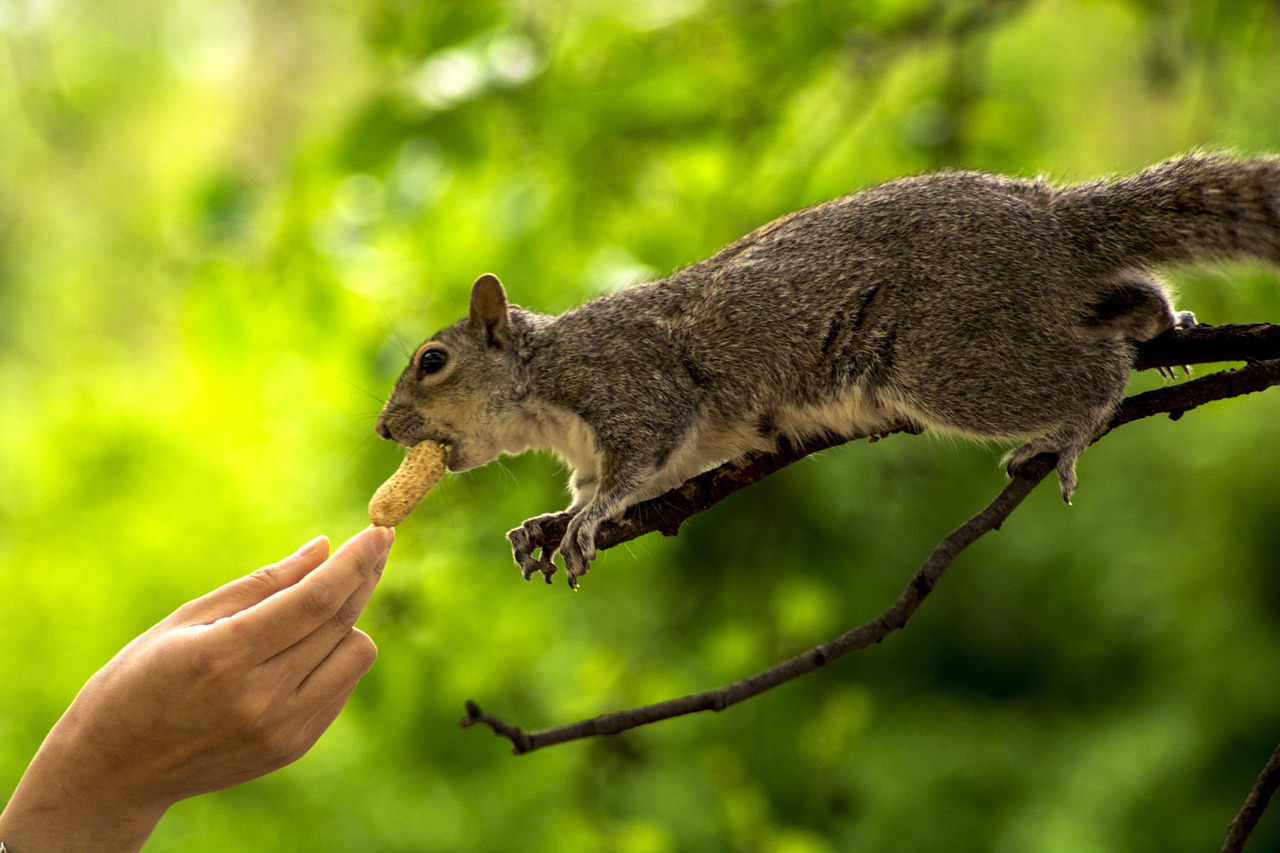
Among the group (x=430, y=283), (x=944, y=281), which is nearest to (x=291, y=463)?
(x=430, y=283)

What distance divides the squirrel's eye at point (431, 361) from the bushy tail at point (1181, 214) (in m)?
0.98

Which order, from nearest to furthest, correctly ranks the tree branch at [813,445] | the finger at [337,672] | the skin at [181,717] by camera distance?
1. the tree branch at [813,445]
2. the skin at [181,717]
3. the finger at [337,672]

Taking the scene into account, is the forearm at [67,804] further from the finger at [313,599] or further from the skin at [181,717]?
the finger at [313,599]

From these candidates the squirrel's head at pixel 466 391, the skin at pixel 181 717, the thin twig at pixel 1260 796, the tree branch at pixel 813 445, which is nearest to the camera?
the thin twig at pixel 1260 796

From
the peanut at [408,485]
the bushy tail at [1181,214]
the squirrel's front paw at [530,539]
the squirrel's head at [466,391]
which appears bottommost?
the squirrel's front paw at [530,539]

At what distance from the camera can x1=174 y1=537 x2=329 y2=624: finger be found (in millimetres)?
1622

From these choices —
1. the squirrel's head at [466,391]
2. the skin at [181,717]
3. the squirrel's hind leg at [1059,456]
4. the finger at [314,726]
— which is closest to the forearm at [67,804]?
the skin at [181,717]

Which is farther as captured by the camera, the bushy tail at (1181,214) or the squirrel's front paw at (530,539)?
the squirrel's front paw at (530,539)

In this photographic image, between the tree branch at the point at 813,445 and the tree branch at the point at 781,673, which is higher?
the tree branch at the point at 813,445

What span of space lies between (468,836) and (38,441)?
231 centimetres

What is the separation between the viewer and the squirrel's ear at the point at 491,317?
205 cm

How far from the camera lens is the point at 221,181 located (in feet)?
8.89

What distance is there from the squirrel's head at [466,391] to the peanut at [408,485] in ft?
0.12

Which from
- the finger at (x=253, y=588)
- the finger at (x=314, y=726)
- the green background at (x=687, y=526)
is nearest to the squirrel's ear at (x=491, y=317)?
the green background at (x=687, y=526)
